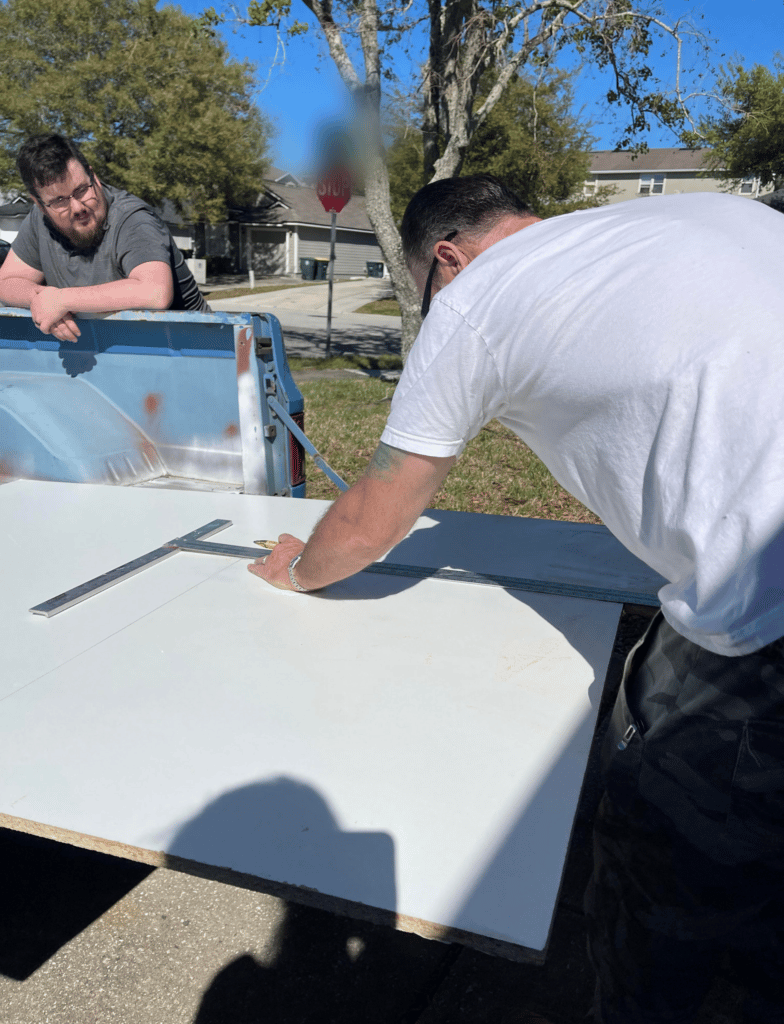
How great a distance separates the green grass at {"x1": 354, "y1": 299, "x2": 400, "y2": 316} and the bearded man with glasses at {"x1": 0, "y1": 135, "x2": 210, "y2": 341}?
1795 cm

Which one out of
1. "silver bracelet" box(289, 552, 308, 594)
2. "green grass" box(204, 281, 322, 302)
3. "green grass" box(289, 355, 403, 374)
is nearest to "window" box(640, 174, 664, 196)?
"green grass" box(204, 281, 322, 302)

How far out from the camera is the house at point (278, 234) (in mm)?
34625

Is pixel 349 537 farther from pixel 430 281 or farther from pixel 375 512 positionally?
pixel 430 281

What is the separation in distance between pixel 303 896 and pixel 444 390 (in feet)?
2.65

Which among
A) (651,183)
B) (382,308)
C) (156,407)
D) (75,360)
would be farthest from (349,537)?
(651,183)

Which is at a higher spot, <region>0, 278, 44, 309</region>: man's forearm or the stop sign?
the stop sign

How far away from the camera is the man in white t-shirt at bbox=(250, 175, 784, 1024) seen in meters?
1.06

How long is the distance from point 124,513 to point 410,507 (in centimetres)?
152

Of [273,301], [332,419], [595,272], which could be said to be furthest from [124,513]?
[273,301]

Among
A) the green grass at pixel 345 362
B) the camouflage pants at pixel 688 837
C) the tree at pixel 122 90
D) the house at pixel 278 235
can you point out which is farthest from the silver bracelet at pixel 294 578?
the house at pixel 278 235

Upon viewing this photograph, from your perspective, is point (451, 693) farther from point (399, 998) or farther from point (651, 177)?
point (651, 177)

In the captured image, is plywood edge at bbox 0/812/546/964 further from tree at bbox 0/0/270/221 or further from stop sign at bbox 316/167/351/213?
tree at bbox 0/0/270/221

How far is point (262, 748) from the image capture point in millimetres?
1367

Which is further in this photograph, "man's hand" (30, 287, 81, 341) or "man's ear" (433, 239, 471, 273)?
"man's hand" (30, 287, 81, 341)
